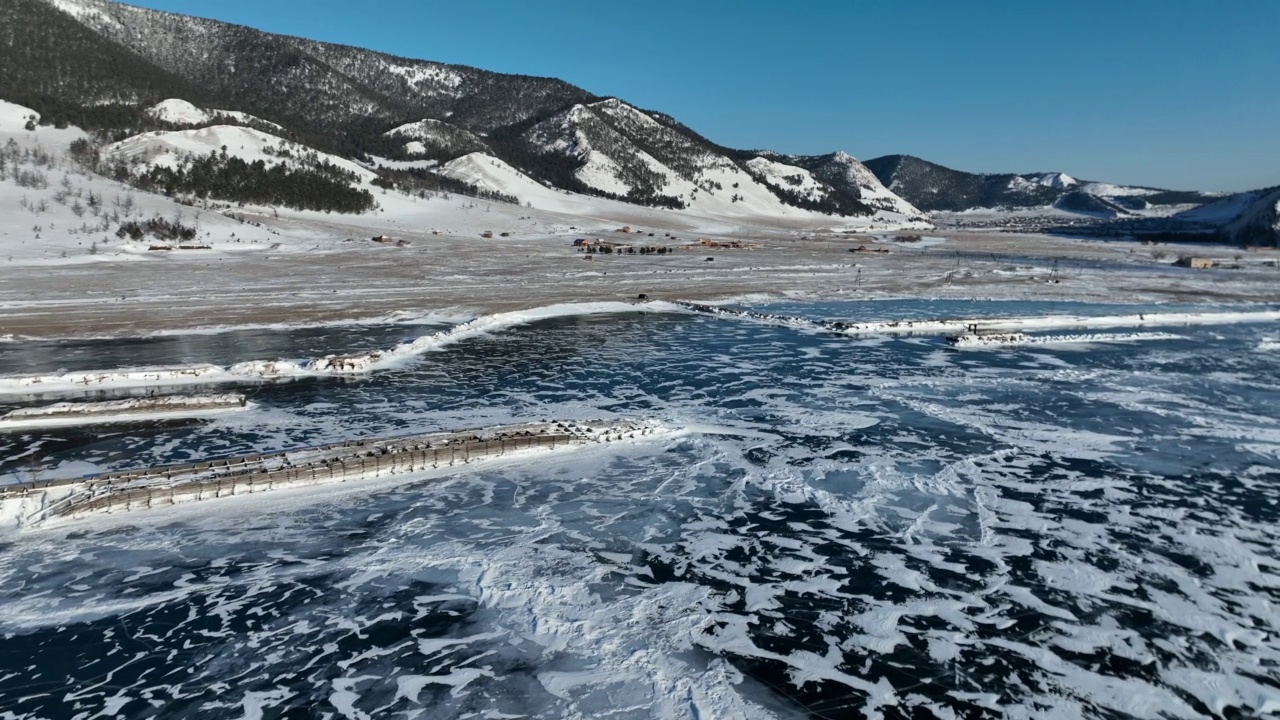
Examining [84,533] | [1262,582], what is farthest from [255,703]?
[1262,582]

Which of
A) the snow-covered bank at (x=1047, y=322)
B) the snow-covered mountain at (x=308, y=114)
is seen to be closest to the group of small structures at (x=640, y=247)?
the snow-covered bank at (x=1047, y=322)

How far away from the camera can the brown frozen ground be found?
3391 cm

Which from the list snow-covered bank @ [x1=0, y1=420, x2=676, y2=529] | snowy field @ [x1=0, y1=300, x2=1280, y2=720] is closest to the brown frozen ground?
snowy field @ [x1=0, y1=300, x2=1280, y2=720]

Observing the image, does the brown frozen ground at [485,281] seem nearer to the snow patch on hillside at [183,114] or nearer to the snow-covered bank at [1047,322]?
the snow-covered bank at [1047,322]

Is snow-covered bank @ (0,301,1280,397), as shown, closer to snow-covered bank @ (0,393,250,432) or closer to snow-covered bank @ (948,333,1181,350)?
snow-covered bank @ (948,333,1181,350)

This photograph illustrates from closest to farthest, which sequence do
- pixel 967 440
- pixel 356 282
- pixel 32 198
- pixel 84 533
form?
pixel 84 533 < pixel 967 440 < pixel 356 282 < pixel 32 198

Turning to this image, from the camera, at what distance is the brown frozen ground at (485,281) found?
33.9m

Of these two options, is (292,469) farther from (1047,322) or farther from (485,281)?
(485,281)

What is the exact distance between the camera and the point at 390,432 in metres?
16.8

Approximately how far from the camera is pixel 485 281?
158ft

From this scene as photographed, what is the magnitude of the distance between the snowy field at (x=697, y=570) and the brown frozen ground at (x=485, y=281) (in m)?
17.6

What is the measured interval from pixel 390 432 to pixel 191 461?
3934mm

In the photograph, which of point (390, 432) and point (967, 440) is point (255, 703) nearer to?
point (390, 432)

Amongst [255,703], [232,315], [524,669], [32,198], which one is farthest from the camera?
[32,198]
